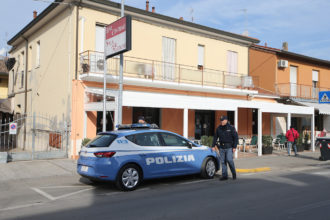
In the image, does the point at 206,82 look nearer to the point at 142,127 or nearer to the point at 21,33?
the point at 142,127

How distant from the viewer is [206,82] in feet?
59.5

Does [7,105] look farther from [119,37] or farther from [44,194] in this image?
[44,194]

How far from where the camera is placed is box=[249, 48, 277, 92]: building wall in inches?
830

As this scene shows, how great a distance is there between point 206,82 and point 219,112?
7.12 feet

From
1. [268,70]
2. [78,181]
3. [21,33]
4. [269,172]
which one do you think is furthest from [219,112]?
[21,33]

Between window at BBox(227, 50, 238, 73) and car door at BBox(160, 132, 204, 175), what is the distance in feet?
37.8

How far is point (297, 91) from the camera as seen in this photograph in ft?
75.3

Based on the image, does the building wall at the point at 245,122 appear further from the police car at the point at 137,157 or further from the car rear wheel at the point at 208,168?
the police car at the point at 137,157

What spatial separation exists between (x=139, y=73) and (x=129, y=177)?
27.5 feet

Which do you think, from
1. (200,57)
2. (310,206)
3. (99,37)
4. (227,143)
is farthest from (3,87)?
(310,206)

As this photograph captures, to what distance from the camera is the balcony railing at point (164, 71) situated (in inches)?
547

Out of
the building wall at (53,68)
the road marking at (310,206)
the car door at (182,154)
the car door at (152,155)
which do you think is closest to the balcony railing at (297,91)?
the building wall at (53,68)

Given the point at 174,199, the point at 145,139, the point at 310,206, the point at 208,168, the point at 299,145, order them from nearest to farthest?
the point at 310,206
the point at 174,199
the point at 145,139
the point at 208,168
the point at 299,145

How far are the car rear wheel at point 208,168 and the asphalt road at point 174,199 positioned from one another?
197mm
